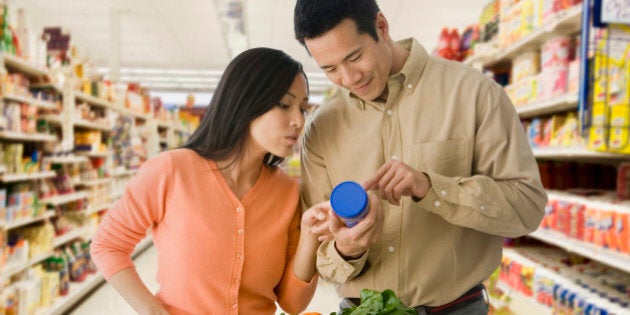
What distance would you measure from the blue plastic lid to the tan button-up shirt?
27 centimetres

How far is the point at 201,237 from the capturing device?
1536 mm

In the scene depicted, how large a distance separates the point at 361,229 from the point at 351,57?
0.50m

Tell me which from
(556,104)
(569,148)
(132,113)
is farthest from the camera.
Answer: (132,113)

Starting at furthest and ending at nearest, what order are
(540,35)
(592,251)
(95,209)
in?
(95,209) < (540,35) < (592,251)

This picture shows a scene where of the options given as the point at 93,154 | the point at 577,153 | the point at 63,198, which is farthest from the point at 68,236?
the point at 577,153

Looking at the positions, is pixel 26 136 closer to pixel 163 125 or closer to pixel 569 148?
pixel 569 148

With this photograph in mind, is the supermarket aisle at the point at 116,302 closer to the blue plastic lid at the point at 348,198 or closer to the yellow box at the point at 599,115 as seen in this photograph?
the yellow box at the point at 599,115

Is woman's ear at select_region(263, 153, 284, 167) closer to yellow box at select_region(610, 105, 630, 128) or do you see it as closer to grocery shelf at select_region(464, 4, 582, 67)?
yellow box at select_region(610, 105, 630, 128)

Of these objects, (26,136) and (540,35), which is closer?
(540,35)

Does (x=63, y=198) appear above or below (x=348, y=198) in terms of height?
below

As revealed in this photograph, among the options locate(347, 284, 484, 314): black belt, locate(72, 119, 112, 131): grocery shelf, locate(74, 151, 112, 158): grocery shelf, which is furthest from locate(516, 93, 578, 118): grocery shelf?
locate(74, 151, 112, 158): grocery shelf

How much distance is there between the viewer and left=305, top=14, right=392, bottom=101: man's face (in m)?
1.41


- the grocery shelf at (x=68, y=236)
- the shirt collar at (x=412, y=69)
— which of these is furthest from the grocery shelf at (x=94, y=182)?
the shirt collar at (x=412, y=69)

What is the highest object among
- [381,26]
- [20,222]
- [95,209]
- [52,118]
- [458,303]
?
[381,26]
